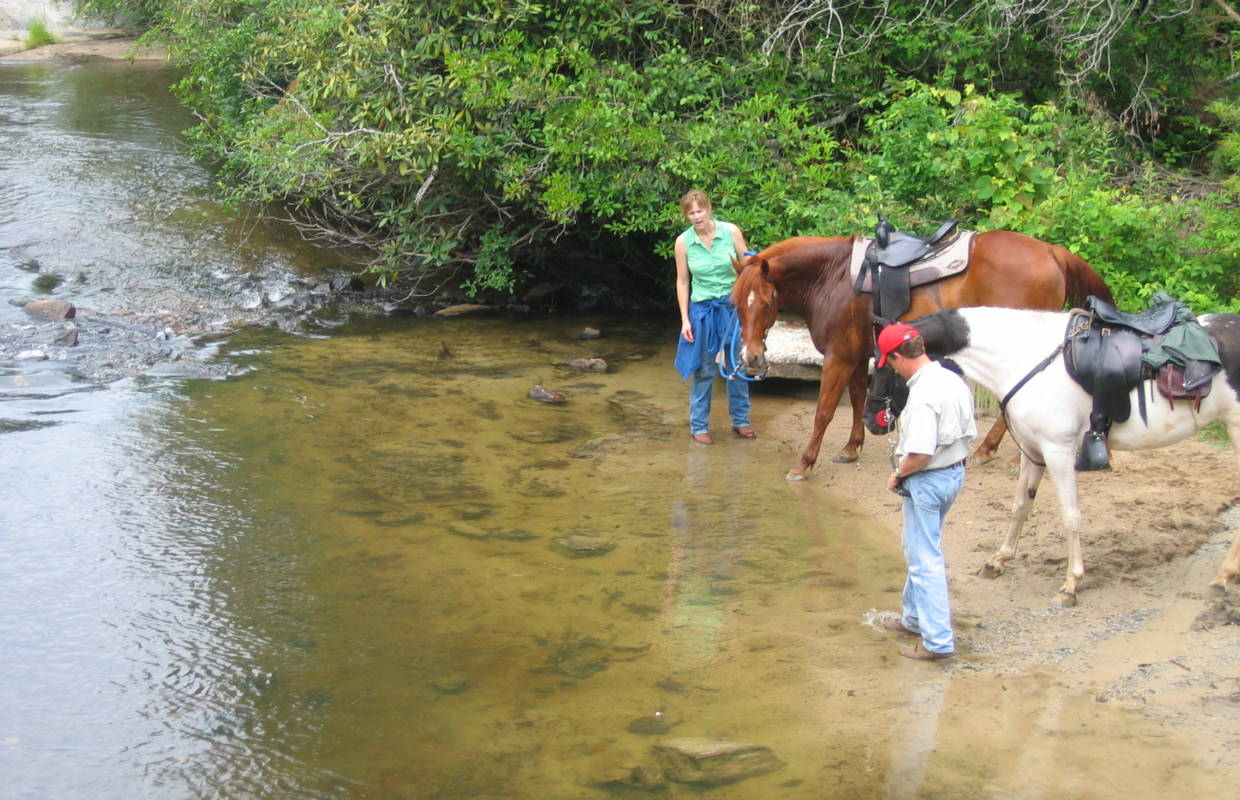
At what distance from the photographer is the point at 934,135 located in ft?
30.6

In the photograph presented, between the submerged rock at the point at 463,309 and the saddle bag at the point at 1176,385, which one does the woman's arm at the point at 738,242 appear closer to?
the saddle bag at the point at 1176,385

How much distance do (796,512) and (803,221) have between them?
3.67 meters

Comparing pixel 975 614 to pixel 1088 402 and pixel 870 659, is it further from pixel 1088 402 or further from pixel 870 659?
pixel 1088 402

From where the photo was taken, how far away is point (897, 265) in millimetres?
7328

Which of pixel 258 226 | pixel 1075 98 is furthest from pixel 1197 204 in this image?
pixel 258 226

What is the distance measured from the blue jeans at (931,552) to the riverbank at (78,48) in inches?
873

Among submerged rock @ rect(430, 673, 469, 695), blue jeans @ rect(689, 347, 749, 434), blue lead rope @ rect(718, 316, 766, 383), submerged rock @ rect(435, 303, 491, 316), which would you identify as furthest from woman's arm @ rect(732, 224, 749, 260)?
submerged rock @ rect(435, 303, 491, 316)

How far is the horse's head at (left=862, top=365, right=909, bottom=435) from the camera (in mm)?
5852

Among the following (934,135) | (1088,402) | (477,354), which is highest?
(934,135)

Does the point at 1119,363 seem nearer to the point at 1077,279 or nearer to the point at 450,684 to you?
the point at 1077,279

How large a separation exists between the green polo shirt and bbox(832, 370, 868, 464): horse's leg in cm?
118

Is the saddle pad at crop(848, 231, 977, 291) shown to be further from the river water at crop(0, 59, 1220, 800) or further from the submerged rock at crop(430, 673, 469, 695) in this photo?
the submerged rock at crop(430, 673, 469, 695)

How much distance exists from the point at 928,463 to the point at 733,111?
255 inches

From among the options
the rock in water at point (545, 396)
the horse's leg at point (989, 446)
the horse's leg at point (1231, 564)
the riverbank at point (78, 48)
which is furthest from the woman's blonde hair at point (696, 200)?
the riverbank at point (78, 48)
